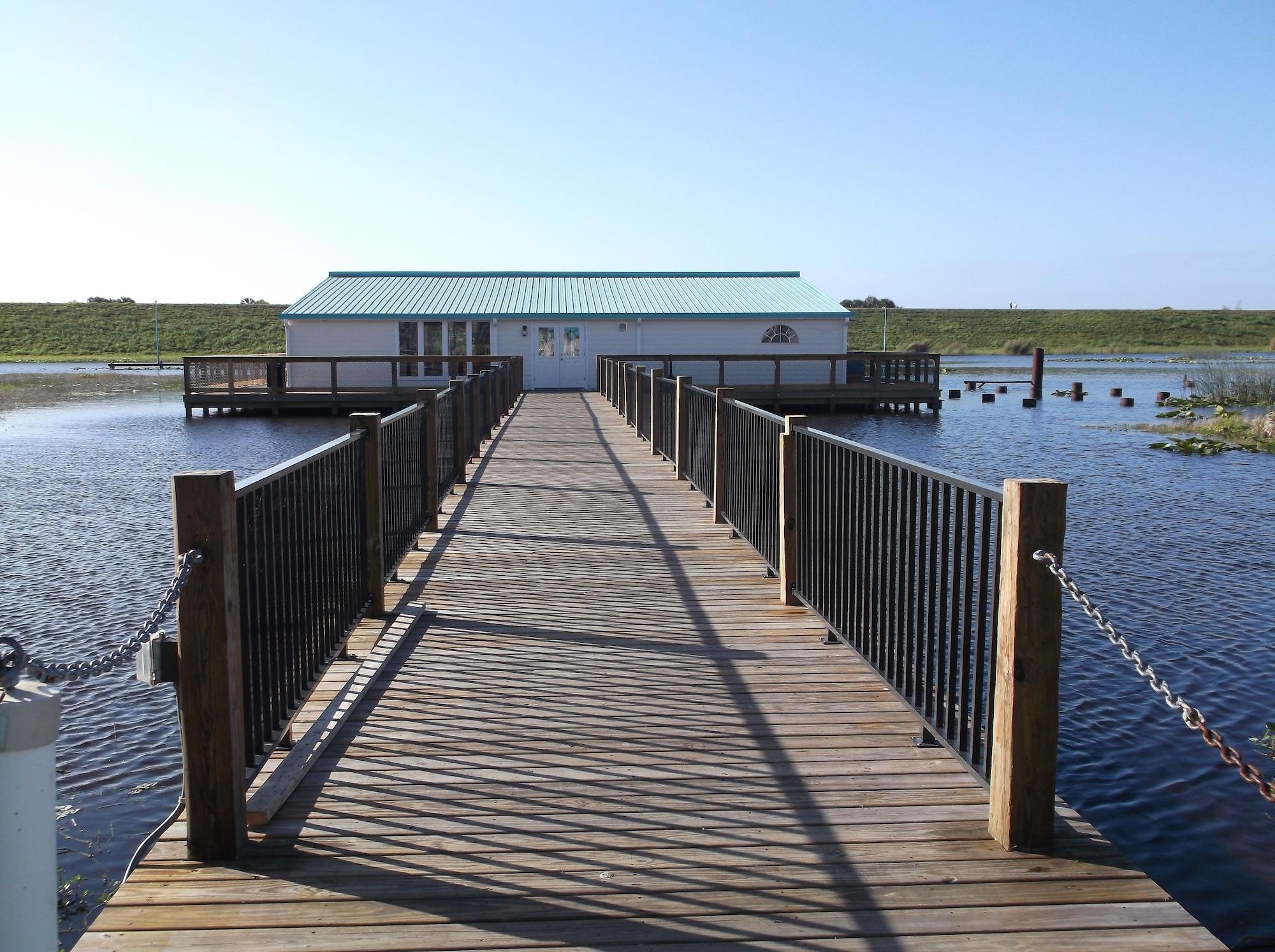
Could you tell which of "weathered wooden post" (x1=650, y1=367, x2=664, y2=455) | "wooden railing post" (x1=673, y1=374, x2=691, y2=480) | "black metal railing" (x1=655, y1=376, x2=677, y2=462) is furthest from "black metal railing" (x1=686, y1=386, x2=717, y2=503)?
"weathered wooden post" (x1=650, y1=367, x2=664, y2=455)

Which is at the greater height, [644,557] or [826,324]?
[826,324]

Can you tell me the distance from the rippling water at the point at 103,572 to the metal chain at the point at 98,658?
5.85ft

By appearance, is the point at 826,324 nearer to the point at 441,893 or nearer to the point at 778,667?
the point at 778,667

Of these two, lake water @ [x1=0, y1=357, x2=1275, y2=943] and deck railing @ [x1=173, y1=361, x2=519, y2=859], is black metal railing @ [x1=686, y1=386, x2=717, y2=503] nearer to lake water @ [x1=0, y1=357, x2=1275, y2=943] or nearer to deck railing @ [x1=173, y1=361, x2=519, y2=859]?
lake water @ [x1=0, y1=357, x2=1275, y2=943]

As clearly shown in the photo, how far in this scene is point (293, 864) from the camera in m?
3.43

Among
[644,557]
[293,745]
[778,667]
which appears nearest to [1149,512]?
[644,557]

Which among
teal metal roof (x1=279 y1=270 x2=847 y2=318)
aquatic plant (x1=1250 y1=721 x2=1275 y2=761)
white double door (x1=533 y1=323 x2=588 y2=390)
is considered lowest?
aquatic plant (x1=1250 y1=721 x2=1275 y2=761)

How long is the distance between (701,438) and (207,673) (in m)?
7.97

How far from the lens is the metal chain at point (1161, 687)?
2914mm

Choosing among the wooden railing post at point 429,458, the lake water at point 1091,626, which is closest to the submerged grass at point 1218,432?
the lake water at point 1091,626

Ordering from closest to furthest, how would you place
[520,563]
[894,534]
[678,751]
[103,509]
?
[678,751]
[894,534]
[520,563]
[103,509]

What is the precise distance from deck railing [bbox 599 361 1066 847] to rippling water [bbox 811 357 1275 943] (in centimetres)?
107

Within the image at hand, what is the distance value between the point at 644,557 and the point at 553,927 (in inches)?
219

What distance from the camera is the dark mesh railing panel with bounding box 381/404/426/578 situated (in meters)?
7.12
